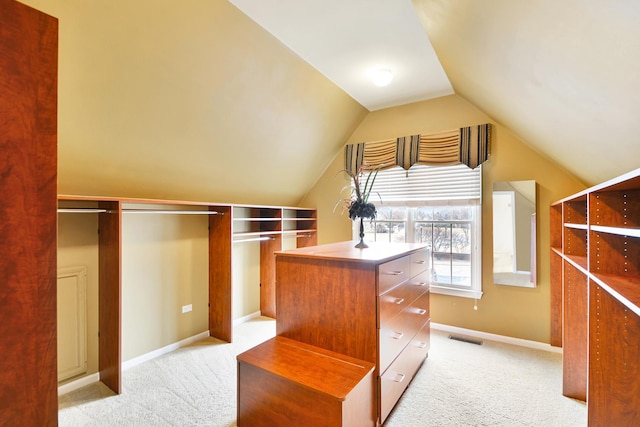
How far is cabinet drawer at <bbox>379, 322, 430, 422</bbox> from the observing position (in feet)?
6.43

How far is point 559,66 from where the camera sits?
1560 mm

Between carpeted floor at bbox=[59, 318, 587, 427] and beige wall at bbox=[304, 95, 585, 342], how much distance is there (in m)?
0.34

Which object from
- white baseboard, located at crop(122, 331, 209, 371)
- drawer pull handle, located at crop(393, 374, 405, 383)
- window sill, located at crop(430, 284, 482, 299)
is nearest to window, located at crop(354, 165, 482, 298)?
window sill, located at crop(430, 284, 482, 299)

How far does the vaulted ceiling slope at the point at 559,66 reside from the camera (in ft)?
3.88

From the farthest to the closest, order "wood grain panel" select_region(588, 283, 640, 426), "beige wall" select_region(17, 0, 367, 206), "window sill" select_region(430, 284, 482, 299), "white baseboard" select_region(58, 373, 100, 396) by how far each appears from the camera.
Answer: "window sill" select_region(430, 284, 482, 299), "white baseboard" select_region(58, 373, 100, 396), "beige wall" select_region(17, 0, 367, 206), "wood grain panel" select_region(588, 283, 640, 426)

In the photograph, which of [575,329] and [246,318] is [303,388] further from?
[246,318]

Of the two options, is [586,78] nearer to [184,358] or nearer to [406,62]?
[406,62]

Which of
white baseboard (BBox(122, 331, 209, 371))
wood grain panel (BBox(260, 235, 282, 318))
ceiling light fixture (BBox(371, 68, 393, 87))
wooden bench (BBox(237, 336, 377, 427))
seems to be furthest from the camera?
wood grain panel (BBox(260, 235, 282, 318))

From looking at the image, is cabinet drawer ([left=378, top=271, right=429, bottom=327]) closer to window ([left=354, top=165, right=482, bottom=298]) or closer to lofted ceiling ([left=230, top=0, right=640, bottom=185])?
window ([left=354, top=165, right=482, bottom=298])

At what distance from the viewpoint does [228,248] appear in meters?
3.36

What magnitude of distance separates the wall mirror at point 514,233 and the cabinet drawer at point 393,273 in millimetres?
1666

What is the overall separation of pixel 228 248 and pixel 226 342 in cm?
108

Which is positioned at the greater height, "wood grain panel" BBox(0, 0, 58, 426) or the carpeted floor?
"wood grain panel" BBox(0, 0, 58, 426)

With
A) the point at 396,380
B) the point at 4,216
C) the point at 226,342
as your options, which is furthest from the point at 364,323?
the point at 226,342
